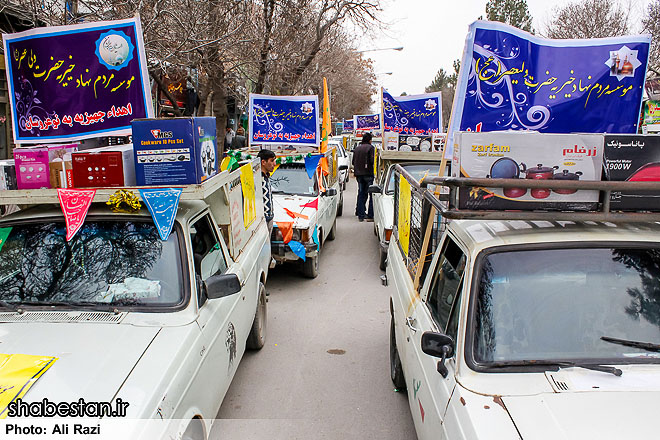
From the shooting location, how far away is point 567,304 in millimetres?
2697

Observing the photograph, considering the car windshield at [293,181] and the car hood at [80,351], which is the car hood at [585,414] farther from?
the car windshield at [293,181]

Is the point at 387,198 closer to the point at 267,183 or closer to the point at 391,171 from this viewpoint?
the point at 391,171

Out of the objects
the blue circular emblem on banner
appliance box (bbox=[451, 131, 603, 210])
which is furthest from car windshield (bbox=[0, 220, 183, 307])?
appliance box (bbox=[451, 131, 603, 210])

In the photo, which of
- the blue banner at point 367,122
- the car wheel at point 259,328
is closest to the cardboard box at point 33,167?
the car wheel at point 259,328

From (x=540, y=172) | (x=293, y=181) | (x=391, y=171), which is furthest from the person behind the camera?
(x=391, y=171)

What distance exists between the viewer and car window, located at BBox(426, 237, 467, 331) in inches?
119

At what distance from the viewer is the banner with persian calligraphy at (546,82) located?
392cm

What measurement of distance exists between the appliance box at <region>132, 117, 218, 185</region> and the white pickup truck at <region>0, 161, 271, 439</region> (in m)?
0.18

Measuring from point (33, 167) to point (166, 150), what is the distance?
90cm

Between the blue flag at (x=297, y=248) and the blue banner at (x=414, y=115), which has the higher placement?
the blue banner at (x=414, y=115)

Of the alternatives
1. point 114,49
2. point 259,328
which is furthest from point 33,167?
point 259,328

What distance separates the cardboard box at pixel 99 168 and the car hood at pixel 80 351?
1011 millimetres

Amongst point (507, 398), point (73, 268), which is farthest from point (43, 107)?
point (507, 398)

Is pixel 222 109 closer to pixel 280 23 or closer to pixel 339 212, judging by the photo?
pixel 280 23
